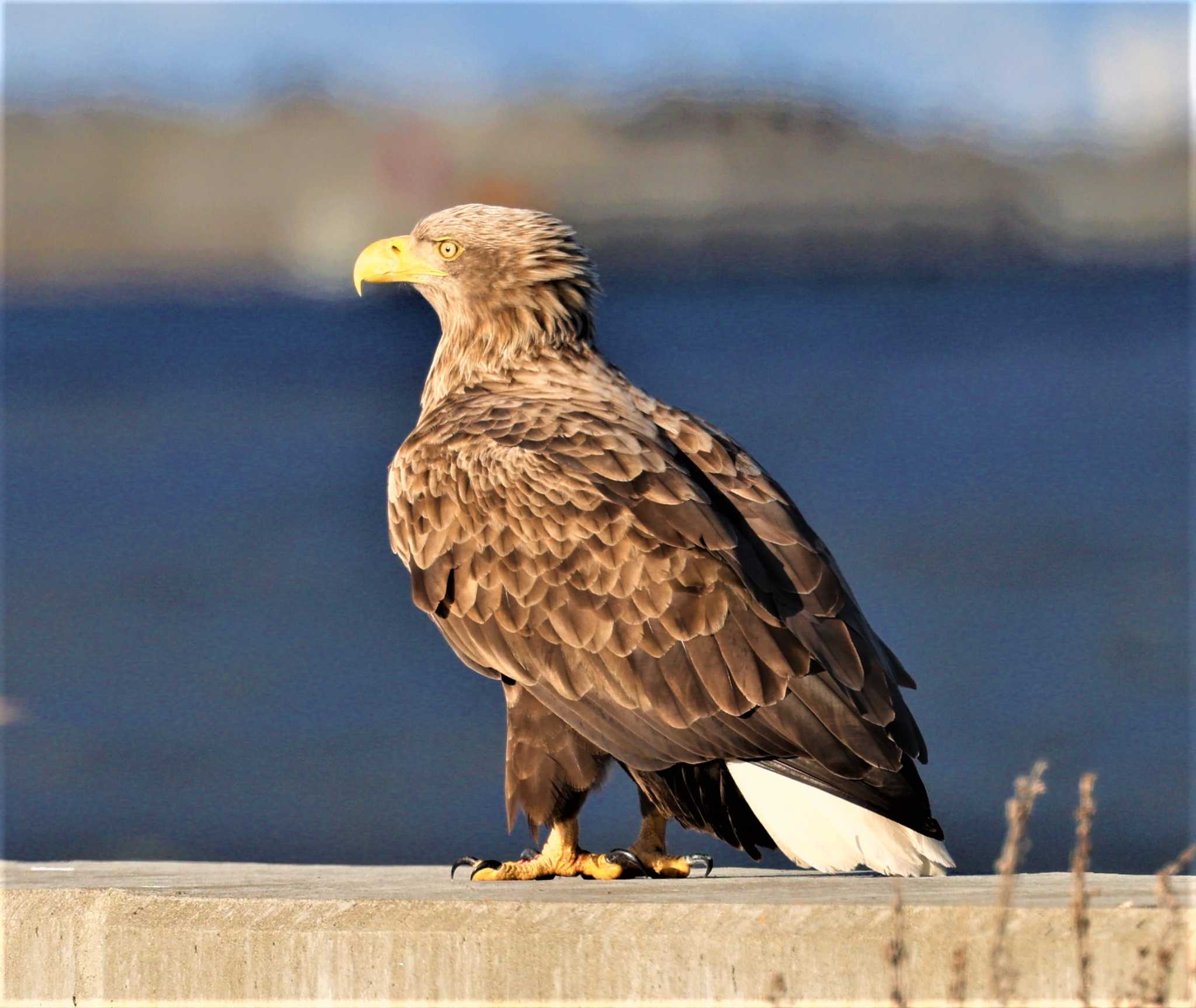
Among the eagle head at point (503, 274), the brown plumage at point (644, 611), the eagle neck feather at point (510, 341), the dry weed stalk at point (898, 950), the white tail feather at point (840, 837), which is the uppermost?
the eagle head at point (503, 274)

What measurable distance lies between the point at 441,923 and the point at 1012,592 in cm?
1961

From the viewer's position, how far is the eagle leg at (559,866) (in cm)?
605

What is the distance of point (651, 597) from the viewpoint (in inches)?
234

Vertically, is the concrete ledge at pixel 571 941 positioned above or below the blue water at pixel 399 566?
below

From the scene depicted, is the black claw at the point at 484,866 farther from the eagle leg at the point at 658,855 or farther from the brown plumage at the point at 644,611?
the eagle leg at the point at 658,855

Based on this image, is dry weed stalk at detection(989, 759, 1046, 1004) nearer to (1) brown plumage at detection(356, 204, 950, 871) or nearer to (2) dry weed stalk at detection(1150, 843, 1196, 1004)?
(2) dry weed stalk at detection(1150, 843, 1196, 1004)

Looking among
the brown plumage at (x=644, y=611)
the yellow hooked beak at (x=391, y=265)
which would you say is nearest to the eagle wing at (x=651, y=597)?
the brown plumage at (x=644, y=611)

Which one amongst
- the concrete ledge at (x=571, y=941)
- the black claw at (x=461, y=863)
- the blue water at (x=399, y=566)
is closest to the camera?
the concrete ledge at (x=571, y=941)

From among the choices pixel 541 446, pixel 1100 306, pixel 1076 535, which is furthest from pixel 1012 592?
pixel 1100 306

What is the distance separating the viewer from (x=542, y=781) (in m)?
6.00

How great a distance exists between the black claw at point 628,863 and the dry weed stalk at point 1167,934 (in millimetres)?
1872

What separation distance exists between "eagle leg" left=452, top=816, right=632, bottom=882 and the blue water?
2.52 m

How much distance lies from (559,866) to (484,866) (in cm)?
21

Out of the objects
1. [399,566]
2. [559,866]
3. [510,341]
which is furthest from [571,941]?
[399,566]
